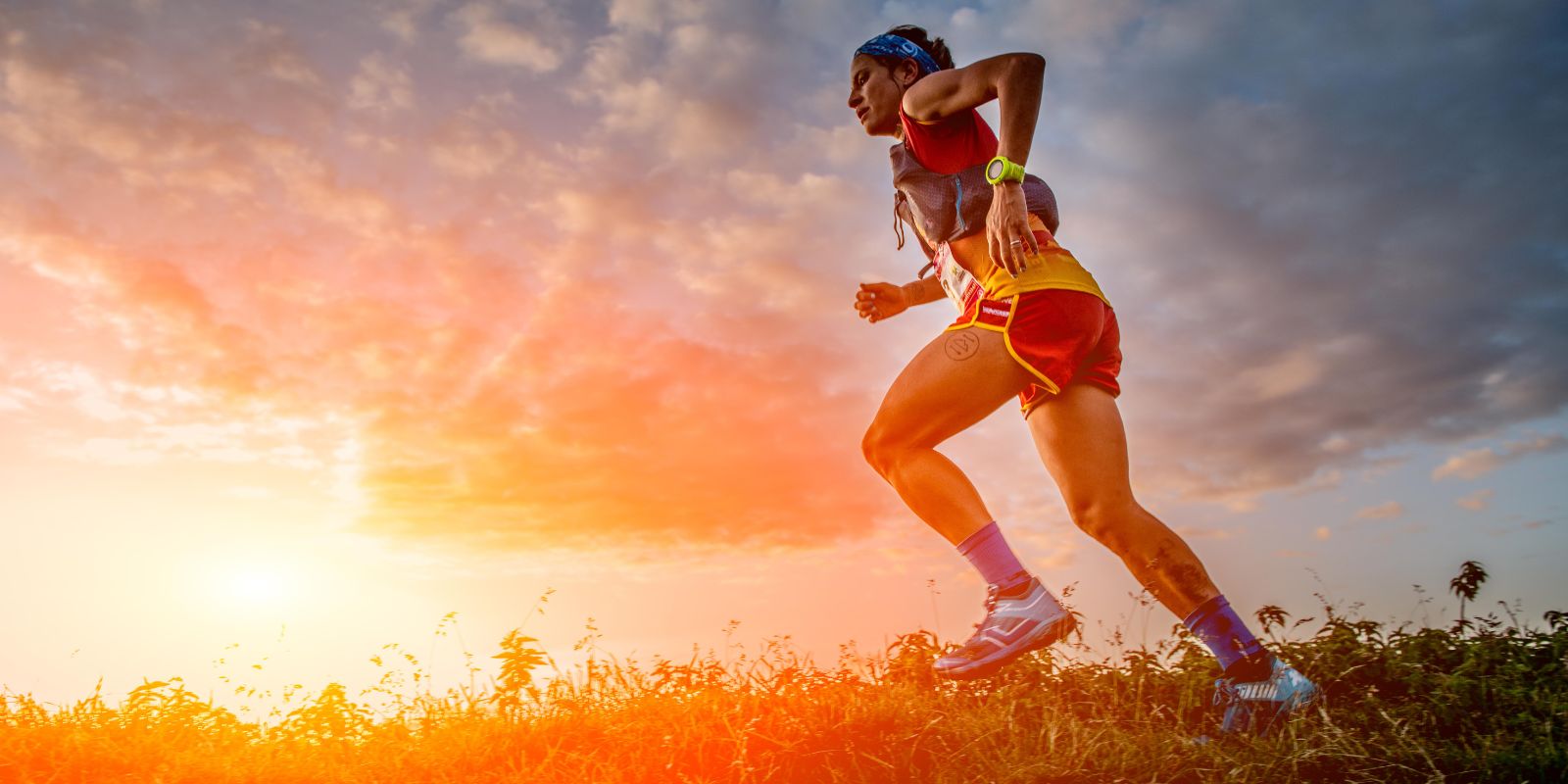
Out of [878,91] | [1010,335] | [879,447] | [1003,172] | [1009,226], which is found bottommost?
[879,447]

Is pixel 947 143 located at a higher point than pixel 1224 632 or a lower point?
higher

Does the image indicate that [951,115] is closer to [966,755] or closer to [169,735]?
[966,755]

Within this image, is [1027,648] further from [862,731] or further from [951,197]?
[951,197]

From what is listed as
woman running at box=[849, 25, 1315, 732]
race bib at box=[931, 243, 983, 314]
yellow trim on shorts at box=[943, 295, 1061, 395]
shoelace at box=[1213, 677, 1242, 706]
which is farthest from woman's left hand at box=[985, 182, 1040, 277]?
shoelace at box=[1213, 677, 1242, 706]

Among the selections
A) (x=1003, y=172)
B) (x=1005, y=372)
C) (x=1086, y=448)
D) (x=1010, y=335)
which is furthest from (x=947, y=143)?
(x=1086, y=448)

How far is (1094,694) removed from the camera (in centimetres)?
480

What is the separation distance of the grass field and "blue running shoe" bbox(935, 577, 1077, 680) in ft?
0.71

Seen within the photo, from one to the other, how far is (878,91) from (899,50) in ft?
0.66

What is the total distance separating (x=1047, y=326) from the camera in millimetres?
3695

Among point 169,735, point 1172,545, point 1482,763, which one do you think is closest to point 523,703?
point 169,735

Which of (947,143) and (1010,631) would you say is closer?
(1010,631)

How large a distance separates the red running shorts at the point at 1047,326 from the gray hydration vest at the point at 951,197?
0.36 m

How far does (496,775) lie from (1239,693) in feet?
9.03

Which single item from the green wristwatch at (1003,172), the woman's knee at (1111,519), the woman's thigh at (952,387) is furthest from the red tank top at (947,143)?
the woman's knee at (1111,519)
